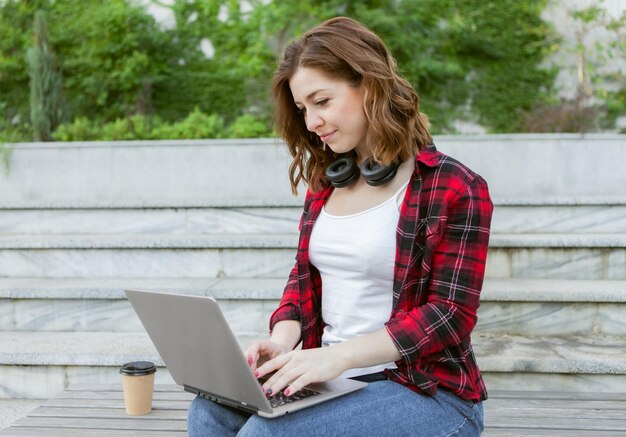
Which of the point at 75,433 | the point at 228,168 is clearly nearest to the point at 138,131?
the point at 228,168

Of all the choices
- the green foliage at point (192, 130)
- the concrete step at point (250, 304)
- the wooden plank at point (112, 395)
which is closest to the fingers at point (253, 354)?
the wooden plank at point (112, 395)

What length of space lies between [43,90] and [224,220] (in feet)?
6.87

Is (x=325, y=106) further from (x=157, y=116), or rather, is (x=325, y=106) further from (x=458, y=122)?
(x=458, y=122)

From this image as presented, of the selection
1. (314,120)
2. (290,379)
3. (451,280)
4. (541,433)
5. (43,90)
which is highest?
(43,90)

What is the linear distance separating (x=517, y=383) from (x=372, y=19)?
4.03 m

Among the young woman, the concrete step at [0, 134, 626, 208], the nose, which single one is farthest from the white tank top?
the concrete step at [0, 134, 626, 208]

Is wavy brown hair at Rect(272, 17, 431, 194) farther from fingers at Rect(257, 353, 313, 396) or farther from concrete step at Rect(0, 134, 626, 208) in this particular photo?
concrete step at Rect(0, 134, 626, 208)

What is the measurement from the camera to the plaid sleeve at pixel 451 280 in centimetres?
157

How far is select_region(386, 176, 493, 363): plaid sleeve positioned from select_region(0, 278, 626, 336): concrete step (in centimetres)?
133

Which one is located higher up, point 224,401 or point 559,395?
point 224,401

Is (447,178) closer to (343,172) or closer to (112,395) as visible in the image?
(343,172)

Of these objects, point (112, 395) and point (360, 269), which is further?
point (112, 395)

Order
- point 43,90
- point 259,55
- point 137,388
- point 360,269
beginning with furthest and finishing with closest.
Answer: point 259,55 → point 43,90 → point 137,388 → point 360,269

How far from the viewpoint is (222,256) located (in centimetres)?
339
